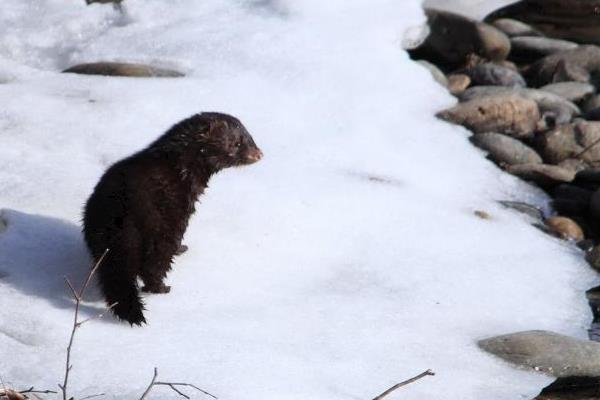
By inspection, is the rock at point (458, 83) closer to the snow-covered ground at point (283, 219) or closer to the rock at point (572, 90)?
the snow-covered ground at point (283, 219)

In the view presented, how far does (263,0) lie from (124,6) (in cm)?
105

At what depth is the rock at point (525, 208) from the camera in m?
6.61

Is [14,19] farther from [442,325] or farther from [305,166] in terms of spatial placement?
[442,325]

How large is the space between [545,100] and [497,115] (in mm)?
656

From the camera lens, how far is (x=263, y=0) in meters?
Answer: 8.73

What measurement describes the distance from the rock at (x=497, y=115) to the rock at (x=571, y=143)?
0.19m

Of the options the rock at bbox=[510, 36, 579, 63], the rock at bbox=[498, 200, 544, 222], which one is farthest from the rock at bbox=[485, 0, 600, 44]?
the rock at bbox=[498, 200, 544, 222]

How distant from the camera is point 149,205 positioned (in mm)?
4605

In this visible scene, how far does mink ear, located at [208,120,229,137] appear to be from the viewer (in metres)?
5.03

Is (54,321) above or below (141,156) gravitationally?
below

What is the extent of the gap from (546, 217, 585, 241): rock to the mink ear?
230cm

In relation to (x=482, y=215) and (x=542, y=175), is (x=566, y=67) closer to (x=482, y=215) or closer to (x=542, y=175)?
(x=542, y=175)

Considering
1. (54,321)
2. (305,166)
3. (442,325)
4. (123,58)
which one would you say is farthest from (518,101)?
(54,321)

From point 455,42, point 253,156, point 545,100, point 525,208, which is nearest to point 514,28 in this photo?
point 455,42
